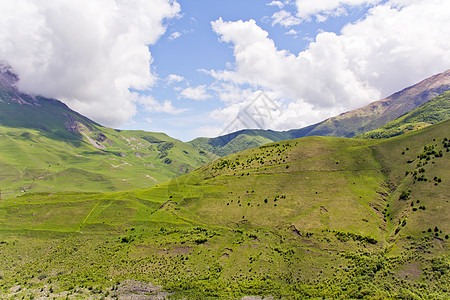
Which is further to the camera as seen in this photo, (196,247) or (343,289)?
(196,247)

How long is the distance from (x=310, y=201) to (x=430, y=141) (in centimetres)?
5441

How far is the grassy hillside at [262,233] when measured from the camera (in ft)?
139

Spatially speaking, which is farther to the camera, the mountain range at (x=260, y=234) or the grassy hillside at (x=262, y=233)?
the grassy hillside at (x=262, y=233)

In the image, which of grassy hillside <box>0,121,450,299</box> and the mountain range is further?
grassy hillside <box>0,121,450,299</box>

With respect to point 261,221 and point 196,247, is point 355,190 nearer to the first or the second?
point 261,221

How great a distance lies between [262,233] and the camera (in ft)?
194

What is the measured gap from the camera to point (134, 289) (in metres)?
43.0

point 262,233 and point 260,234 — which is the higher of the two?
point 262,233

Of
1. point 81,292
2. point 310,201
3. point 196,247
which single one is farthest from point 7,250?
point 310,201

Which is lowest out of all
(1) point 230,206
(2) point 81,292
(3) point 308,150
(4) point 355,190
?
(2) point 81,292

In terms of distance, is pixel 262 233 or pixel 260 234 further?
pixel 262 233

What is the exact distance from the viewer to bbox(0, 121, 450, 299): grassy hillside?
42.4m

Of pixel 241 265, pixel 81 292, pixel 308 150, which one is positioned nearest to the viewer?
pixel 81 292

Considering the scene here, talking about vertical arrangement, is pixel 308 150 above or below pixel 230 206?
above
